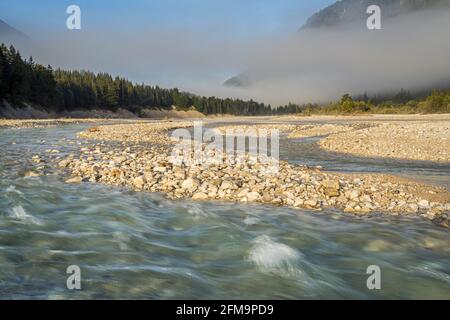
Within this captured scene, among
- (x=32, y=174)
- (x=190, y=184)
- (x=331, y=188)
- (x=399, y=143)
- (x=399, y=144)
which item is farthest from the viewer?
(x=399, y=143)

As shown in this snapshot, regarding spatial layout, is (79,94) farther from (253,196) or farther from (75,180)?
(253,196)

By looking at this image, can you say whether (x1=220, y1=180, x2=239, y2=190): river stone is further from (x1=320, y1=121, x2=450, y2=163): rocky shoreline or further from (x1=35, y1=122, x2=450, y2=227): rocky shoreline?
(x1=320, y1=121, x2=450, y2=163): rocky shoreline

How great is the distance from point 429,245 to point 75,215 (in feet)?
26.3

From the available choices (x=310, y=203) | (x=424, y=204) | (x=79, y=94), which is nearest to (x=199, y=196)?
(x=310, y=203)

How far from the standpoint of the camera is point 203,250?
25.4 feet

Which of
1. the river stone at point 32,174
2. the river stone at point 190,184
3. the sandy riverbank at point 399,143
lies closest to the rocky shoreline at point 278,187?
the river stone at point 190,184

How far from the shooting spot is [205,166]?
16.2 m

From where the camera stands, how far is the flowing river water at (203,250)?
19.8 feet

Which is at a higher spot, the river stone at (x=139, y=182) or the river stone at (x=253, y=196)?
the river stone at (x=139, y=182)

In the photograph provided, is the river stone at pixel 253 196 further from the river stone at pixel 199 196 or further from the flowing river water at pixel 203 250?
the river stone at pixel 199 196

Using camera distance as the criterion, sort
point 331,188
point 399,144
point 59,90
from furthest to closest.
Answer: point 59,90
point 399,144
point 331,188

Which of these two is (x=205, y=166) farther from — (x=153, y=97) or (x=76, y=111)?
(x=153, y=97)

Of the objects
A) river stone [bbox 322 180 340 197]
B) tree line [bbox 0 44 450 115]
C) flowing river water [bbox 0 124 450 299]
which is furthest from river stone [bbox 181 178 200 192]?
tree line [bbox 0 44 450 115]
